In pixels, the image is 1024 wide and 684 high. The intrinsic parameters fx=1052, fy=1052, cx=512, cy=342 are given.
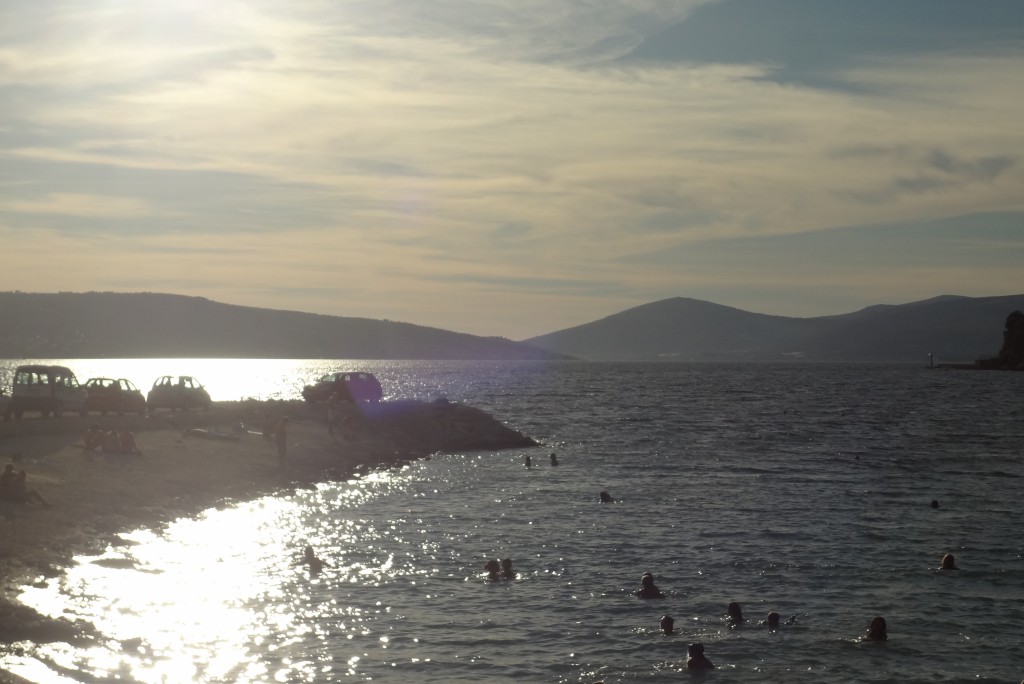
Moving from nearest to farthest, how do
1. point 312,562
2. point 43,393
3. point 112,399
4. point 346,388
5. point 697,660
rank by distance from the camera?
1. point 697,660
2. point 312,562
3. point 43,393
4. point 112,399
5. point 346,388

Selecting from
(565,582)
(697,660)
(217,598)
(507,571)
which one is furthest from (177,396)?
(697,660)

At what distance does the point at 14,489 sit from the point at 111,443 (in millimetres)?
10931

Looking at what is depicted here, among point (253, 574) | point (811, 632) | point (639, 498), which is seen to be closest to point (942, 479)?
point (639, 498)

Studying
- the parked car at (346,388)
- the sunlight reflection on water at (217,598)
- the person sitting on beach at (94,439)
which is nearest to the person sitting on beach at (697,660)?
the sunlight reflection on water at (217,598)

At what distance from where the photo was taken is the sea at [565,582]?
1975 centimetres

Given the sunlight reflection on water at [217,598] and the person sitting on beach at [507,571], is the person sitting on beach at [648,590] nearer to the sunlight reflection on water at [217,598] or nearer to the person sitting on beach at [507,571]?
the person sitting on beach at [507,571]

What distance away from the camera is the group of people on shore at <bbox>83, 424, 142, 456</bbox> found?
39.3m

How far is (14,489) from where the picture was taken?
28.7m

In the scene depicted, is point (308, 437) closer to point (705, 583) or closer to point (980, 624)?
point (705, 583)

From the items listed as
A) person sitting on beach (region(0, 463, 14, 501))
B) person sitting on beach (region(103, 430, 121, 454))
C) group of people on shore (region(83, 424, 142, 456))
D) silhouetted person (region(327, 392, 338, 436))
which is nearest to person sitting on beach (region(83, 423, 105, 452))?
group of people on shore (region(83, 424, 142, 456))

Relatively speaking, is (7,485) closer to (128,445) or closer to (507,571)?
(128,445)

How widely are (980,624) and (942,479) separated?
28.5m

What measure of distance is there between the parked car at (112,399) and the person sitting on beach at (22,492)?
23.0 meters

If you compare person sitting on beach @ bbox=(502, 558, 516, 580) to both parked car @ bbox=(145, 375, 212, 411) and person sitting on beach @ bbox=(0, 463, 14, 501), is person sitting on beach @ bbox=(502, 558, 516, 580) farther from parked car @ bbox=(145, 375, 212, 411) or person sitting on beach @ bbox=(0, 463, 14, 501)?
parked car @ bbox=(145, 375, 212, 411)
